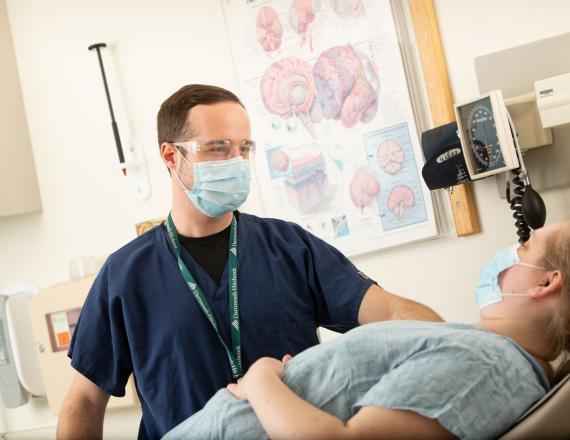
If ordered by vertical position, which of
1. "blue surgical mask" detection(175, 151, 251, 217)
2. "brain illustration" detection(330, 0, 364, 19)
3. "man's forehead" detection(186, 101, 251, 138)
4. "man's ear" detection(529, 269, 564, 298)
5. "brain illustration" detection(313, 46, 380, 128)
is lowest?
"man's ear" detection(529, 269, 564, 298)

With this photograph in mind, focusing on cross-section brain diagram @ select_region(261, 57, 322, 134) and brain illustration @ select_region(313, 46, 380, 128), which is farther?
cross-section brain diagram @ select_region(261, 57, 322, 134)

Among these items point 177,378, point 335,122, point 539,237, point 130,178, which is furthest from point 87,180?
point 539,237

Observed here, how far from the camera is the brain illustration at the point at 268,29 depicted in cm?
264

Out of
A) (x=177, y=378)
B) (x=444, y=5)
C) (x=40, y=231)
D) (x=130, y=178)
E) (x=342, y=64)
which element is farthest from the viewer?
(x=40, y=231)

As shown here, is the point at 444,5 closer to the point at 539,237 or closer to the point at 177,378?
the point at 539,237

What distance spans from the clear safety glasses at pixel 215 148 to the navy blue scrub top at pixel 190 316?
22 cm

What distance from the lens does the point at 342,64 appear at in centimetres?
252

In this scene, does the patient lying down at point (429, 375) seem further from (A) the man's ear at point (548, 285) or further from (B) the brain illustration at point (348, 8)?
(B) the brain illustration at point (348, 8)

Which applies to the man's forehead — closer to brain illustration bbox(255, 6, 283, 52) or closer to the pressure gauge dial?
the pressure gauge dial

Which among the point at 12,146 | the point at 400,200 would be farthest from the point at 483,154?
the point at 12,146

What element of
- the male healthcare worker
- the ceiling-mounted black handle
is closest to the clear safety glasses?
the male healthcare worker

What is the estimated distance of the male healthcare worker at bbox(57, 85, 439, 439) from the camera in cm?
154

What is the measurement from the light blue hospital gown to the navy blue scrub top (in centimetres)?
33

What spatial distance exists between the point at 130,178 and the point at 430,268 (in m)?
1.31
